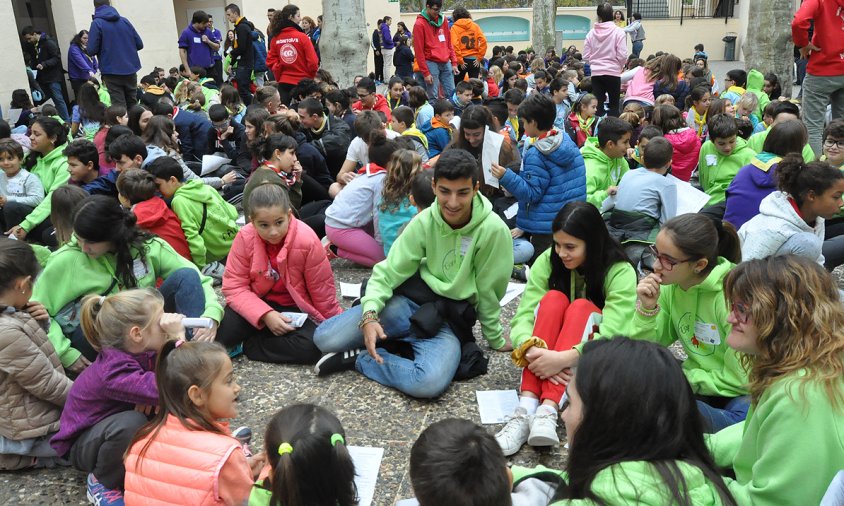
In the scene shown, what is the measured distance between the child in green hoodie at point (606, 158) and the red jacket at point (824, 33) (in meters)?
2.59

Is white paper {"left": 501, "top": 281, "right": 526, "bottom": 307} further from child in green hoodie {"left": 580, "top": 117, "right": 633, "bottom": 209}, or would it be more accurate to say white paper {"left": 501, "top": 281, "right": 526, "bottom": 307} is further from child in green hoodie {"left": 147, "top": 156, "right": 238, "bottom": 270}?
child in green hoodie {"left": 147, "top": 156, "right": 238, "bottom": 270}

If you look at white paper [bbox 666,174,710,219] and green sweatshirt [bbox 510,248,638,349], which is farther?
white paper [bbox 666,174,710,219]

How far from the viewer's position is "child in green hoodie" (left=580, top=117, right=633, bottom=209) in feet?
19.0

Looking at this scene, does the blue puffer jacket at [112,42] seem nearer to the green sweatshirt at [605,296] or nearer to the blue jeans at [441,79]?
the blue jeans at [441,79]

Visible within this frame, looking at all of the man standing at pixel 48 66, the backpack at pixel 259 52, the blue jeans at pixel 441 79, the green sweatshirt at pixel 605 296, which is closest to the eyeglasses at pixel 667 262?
the green sweatshirt at pixel 605 296

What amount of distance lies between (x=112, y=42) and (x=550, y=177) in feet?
22.9

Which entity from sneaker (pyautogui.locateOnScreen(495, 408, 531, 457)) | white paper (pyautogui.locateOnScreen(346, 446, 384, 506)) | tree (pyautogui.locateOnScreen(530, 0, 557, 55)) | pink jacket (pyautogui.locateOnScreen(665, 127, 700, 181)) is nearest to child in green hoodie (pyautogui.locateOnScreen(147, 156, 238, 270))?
white paper (pyautogui.locateOnScreen(346, 446, 384, 506))

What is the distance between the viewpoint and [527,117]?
5508 millimetres

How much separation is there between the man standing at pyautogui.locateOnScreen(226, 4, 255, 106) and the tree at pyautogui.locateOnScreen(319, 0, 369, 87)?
1661 mm

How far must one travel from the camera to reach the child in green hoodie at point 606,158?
19.0 ft

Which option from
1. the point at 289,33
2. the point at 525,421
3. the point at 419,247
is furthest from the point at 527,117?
the point at 289,33

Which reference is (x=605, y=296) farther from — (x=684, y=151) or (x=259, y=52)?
(x=259, y=52)

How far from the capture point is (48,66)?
13.2 metres

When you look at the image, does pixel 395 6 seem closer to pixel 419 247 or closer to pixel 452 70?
pixel 452 70
